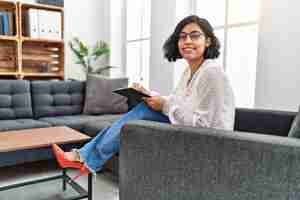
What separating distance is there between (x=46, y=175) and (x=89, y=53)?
2.20 meters

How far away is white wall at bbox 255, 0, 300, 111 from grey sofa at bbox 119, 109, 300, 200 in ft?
3.87

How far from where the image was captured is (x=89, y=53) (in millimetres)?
3912

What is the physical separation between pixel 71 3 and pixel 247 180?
364cm

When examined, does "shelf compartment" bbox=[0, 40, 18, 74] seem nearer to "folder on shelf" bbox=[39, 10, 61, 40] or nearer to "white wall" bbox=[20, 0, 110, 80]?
"folder on shelf" bbox=[39, 10, 61, 40]

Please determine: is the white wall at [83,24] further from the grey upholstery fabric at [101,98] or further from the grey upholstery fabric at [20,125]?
the grey upholstery fabric at [20,125]

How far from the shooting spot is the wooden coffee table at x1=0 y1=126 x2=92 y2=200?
5.30 ft

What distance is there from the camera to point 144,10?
13.0 feet

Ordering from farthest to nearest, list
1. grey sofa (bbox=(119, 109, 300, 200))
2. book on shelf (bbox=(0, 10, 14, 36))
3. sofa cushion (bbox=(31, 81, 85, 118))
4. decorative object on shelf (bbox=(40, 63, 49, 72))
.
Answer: decorative object on shelf (bbox=(40, 63, 49, 72)) → book on shelf (bbox=(0, 10, 14, 36)) → sofa cushion (bbox=(31, 81, 85, 118)) → grey sofa (bbox=(119, 109, 300, 200))

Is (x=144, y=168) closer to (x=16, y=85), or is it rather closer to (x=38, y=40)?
(x=16, y=85)

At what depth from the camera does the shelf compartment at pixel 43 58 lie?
3.45 metres

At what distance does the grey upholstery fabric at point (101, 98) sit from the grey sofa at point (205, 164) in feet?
5.79

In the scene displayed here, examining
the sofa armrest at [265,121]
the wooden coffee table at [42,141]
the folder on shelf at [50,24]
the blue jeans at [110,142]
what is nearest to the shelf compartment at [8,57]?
the folder on shelf at [50,24]

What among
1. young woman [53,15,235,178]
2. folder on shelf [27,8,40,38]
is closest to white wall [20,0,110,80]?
folder on shelf [27,8,40,38]

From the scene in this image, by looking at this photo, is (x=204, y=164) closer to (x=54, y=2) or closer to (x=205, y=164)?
(x=205, y=164)
